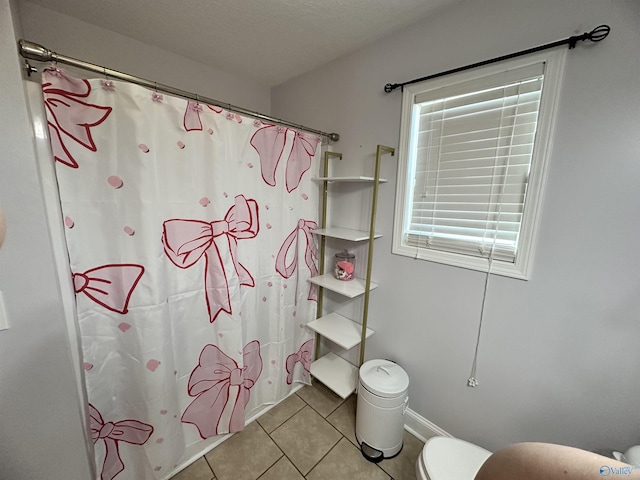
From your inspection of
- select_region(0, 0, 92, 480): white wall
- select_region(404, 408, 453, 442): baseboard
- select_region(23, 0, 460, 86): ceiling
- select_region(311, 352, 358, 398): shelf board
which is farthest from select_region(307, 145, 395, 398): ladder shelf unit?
select_region(0, 0, 92, 480): white wall

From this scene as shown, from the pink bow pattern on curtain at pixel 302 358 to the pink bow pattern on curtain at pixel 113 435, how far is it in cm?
85

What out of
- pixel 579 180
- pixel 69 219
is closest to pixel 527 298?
pixel 579 180

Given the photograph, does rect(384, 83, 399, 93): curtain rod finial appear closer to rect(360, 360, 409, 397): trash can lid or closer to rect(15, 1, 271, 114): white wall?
rect(15, 1, 271, 114): white wall

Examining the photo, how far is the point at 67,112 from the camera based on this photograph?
0.86 meters

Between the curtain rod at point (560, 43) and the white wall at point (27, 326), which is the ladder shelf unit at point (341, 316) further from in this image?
the white wall at point (27, 326)

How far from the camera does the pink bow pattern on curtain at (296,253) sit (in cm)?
158

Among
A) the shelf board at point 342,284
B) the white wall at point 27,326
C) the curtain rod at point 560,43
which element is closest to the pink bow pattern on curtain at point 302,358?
the shelf board at point 342,284

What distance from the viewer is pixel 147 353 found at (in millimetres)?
1101

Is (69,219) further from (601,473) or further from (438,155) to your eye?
(438,155)

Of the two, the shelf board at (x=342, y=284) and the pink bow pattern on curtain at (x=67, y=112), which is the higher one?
the pink bow pattern on curtain at (x=67, y=112)

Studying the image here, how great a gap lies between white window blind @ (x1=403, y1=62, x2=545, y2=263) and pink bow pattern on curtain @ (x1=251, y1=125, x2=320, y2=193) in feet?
2.13

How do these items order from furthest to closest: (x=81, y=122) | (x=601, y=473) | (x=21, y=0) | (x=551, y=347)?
(x=21, y=0) → (x=551, y=347) → (x=81, y=122) → (x=601, y=473)

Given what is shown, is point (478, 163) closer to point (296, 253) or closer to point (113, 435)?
point (296, 253)

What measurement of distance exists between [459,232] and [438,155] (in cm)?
43
